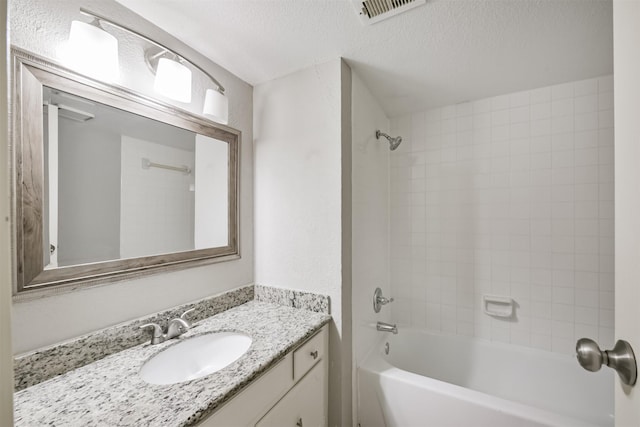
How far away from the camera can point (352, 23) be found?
116cm

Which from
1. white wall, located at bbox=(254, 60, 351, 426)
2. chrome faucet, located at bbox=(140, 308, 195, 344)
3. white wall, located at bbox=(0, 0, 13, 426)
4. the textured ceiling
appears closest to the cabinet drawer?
white wall, located at bbox=(254, 60, 351, 426)

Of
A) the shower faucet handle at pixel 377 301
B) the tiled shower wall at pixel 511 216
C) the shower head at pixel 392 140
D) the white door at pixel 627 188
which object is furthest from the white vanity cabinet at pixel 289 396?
the shower head at pixel 392 140

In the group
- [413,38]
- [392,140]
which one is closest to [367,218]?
[392,140]

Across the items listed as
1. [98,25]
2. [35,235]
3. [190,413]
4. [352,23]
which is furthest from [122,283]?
[352,23]

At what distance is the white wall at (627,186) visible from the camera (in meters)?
0.48

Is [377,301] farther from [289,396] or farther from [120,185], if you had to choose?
[120,185]

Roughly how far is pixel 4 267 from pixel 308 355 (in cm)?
111

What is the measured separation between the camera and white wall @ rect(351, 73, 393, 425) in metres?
1.55

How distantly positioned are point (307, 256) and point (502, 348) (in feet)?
5.18

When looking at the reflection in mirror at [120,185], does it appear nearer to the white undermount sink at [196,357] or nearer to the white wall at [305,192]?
the white wall at [305,192]

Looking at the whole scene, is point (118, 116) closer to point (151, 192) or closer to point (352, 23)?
point (151, 192)

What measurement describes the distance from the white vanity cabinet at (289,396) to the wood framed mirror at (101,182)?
66 cm

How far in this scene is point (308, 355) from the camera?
3.97 feet

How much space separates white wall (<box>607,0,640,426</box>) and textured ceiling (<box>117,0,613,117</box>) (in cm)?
71
